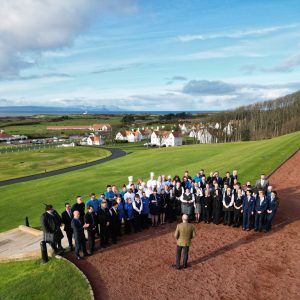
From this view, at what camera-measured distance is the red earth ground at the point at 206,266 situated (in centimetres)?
1069

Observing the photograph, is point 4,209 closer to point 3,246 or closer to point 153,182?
point 3,246

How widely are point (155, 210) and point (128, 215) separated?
1.61 metres

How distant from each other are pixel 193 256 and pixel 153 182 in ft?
18.3

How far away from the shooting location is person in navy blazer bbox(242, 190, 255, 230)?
595 inches

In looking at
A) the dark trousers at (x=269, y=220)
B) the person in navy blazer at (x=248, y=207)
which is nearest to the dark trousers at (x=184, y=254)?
the person in navy blazer at (x=248, y=207)

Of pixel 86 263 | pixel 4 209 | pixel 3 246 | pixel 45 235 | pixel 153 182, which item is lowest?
pixel 4 209

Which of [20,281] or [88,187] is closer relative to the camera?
[20,281]

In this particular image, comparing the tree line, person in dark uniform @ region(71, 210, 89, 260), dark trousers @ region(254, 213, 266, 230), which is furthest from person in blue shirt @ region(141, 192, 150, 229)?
the tree line

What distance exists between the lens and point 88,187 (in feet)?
117

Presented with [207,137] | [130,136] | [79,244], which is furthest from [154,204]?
[130,136]

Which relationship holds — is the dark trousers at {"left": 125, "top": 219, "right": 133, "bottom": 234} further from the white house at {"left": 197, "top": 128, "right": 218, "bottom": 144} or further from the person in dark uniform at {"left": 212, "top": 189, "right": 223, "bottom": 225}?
the white house at {"left": 197, "top": 128, "right": 218, "bottom": 144}

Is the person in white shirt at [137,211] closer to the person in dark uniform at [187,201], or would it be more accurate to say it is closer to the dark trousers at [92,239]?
the person in dark uniform at [187,201]


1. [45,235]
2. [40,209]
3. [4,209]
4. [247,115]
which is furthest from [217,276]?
[247,115]

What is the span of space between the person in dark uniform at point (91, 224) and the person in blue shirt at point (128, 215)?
180cm
